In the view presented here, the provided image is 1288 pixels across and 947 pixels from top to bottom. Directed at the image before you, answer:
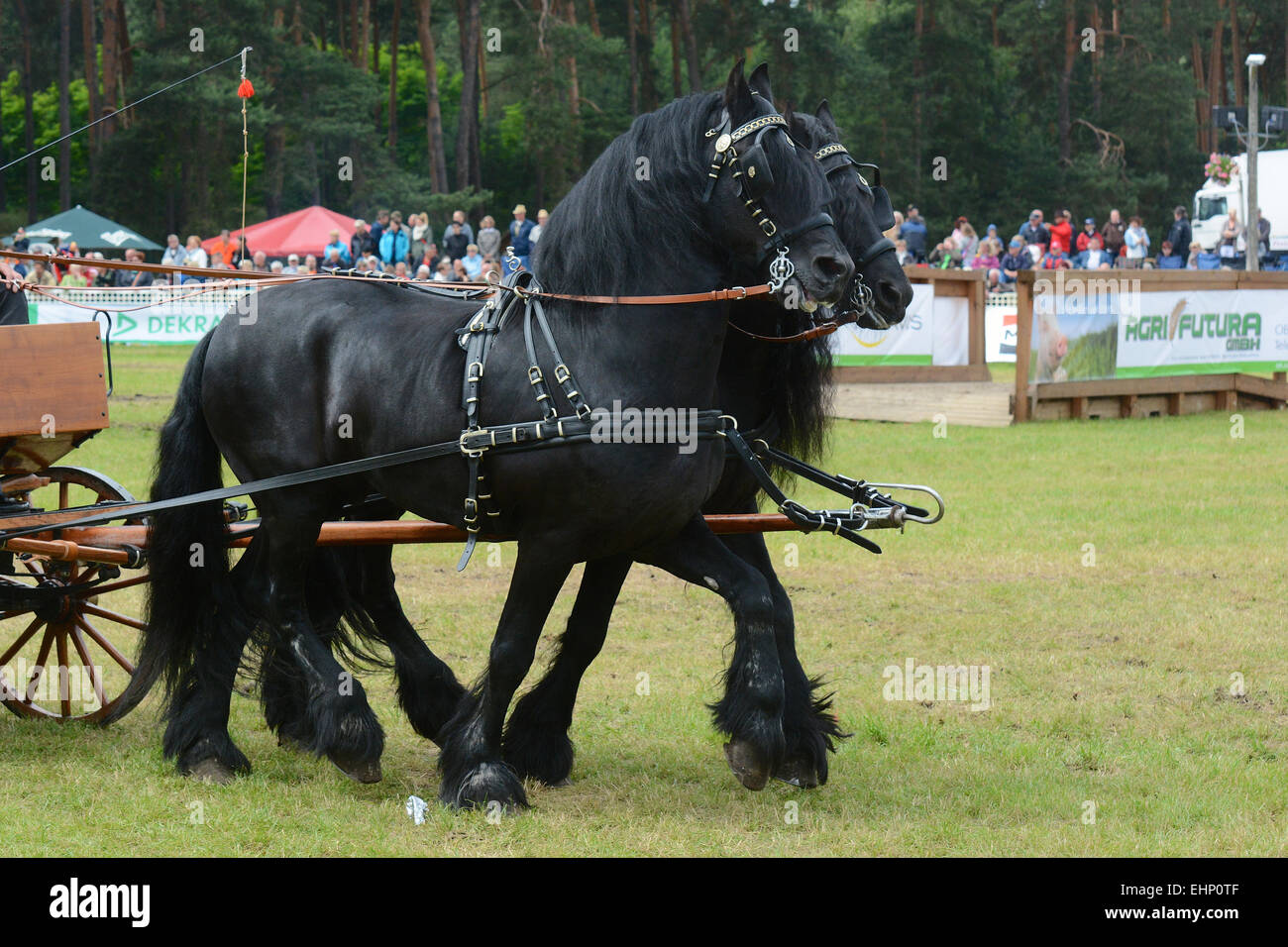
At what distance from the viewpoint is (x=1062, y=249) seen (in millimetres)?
26078

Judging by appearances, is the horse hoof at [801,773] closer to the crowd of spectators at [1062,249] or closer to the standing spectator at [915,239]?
the crowd of spectators at [1062,249]

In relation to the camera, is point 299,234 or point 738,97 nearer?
point 738,97

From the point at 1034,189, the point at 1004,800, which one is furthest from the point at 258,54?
the point at 1004,800

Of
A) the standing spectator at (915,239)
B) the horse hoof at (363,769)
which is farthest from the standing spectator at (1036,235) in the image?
the horse hoof at (363,769)

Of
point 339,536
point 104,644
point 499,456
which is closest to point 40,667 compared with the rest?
point 104,644

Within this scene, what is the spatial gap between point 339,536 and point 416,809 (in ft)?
3.44

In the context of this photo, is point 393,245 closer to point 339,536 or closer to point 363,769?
point 339,536

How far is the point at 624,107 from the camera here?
144 feet

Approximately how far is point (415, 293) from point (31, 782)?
221 cm

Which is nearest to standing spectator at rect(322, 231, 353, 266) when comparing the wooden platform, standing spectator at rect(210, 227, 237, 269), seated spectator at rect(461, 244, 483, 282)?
standing spectator at rect(210, 227, 237, 269)

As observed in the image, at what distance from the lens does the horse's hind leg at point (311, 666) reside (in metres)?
5.12

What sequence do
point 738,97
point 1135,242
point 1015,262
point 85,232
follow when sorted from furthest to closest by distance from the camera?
1. point 85,232
2. point 1135,242
3. point 1015,262
4. point 738,97

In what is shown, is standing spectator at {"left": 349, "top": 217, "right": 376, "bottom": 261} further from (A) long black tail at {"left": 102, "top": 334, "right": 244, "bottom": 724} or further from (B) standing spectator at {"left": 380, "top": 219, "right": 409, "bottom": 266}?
(A) long black tail at {"left": 102, "top": 334, "right": 244, "bottom": 724}
